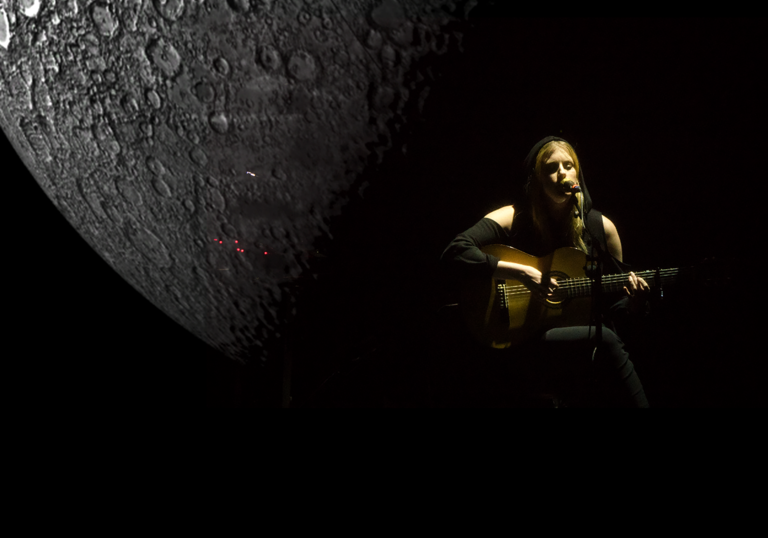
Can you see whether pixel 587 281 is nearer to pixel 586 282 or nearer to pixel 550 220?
pixel 586 282

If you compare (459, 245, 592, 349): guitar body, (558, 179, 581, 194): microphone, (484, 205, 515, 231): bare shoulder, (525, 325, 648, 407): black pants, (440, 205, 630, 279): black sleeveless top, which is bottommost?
Result: (525, 325, 648, 407): black pants

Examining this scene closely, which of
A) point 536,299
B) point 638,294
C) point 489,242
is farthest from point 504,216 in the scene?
point 638,294

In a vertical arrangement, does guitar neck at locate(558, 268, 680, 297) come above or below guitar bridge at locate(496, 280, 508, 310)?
above

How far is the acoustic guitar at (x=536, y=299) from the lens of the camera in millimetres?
915

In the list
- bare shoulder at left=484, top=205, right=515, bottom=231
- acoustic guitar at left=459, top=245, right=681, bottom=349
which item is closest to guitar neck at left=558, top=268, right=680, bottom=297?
acoustic guitar at left=459, top=245, right=681, bottom=349

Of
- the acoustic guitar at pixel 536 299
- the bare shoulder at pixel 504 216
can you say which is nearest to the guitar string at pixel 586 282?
the acoustic guitar at pixel 536 299

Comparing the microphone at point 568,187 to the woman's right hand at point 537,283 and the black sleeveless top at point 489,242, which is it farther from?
the woman's right hand at point 537,283

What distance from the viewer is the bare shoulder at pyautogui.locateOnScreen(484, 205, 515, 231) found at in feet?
3.07

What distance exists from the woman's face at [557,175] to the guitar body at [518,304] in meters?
0.10

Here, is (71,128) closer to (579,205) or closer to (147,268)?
(147,268)

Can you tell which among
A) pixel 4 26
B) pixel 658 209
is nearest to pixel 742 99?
pixel 658 209

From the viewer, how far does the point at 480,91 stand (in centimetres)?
84

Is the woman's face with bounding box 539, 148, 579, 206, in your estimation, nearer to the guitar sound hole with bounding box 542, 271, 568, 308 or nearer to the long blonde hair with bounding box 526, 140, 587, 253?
the long blonde hair with bounding box 526, 140, 587, 253

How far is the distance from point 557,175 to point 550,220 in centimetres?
9
